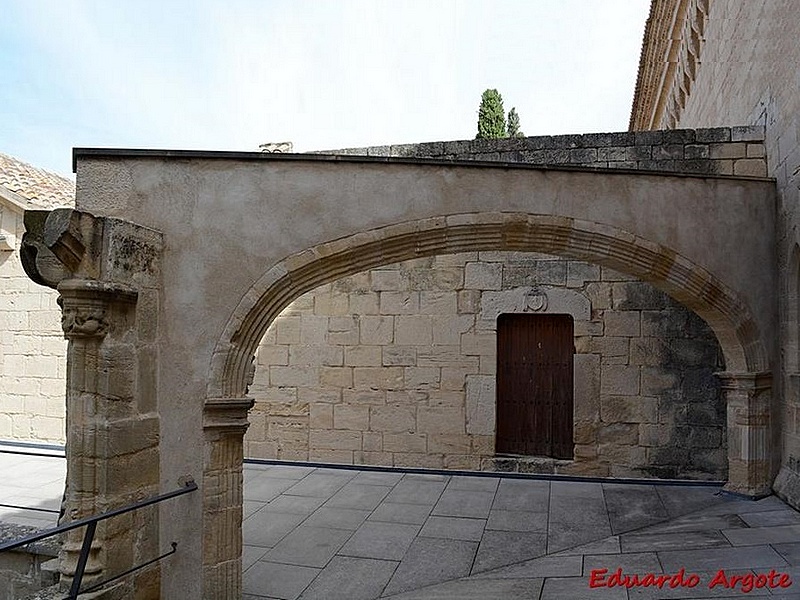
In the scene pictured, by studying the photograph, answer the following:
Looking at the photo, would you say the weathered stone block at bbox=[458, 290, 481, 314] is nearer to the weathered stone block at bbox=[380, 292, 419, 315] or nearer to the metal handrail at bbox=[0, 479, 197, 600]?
the weathered stone block at bbox=[380, 292, 419, 315]

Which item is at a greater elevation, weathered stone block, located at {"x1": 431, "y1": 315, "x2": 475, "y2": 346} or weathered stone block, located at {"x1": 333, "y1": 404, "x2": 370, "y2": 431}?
weathered stone block, located at {"x1": 431, "y1": 315, "x2": 475, "y2": 346}

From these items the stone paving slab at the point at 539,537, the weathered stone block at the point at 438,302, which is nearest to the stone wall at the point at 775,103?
the stone paving slab at the point at 539,537

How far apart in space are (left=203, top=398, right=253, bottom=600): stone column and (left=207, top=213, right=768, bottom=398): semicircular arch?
0.11 meters

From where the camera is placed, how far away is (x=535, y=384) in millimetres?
5926

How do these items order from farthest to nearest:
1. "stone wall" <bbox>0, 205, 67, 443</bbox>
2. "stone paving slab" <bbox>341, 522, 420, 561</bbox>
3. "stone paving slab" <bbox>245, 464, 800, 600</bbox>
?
1. "stone wall" <bbox>0, 205, 67, 443</bbox>
2. "stone paving slab" <bbox>341, 522, 420, 561</bbox>
3. "stone paving slab" <bbox>245, 464, 800, 600</bbox>

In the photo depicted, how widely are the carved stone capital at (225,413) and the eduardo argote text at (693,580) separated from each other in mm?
2065

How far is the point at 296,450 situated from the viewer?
6.30 metres

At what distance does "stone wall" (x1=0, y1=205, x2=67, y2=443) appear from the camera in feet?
24.5

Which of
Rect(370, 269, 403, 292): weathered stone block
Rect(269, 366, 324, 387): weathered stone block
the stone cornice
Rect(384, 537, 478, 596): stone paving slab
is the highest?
the stone cornice

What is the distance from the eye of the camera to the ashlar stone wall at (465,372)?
5410mm

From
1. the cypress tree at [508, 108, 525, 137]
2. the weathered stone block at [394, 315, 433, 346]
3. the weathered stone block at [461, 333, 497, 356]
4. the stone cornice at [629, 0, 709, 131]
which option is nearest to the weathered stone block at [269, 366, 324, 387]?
the weathered stone block at [394, 315, 433, 346]

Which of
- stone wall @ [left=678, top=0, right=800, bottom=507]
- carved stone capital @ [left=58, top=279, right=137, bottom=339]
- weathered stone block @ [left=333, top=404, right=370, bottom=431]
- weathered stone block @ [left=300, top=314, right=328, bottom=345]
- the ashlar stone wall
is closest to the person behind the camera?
carved stone capital @ [left=58, top=279, right=137, bottom=339]

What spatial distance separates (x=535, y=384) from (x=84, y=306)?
14.1ft

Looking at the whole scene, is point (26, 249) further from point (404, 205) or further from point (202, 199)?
point (404, 205)
